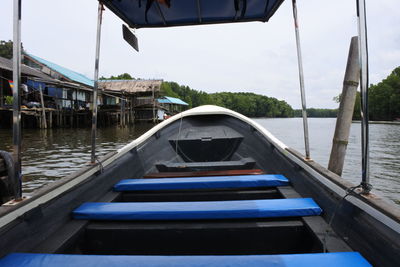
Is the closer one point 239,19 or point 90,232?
point 90,232

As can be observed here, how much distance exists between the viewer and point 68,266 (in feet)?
3.68

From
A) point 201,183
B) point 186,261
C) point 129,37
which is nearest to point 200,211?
point 186,261

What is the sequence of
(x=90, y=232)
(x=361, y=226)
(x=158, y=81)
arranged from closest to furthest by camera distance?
1. (x=361, y=226)
2. (x=90, y=232)
3. (x=158, y=81)

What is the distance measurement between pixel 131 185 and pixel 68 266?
1.20 metres

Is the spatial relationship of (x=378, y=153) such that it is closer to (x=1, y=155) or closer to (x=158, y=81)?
(x=1, y=155)

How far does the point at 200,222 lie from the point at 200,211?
0.30 feet

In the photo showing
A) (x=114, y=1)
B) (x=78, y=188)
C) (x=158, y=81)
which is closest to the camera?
(x=78, y=188)

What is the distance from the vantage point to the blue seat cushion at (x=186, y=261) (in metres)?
1.13

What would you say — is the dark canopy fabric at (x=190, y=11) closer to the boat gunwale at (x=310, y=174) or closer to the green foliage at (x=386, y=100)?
the boat gunwale at (x=310, y=174)

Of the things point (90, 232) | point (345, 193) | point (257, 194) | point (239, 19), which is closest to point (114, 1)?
point (239, 19)

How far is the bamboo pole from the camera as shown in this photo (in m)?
3.14

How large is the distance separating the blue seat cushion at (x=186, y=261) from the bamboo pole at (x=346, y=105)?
248cm

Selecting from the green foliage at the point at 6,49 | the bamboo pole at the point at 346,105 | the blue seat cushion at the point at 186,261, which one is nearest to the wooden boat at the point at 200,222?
the blue seat cushion at the point at 186,261

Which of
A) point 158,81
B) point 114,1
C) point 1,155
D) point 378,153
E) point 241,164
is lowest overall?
point 378,153
